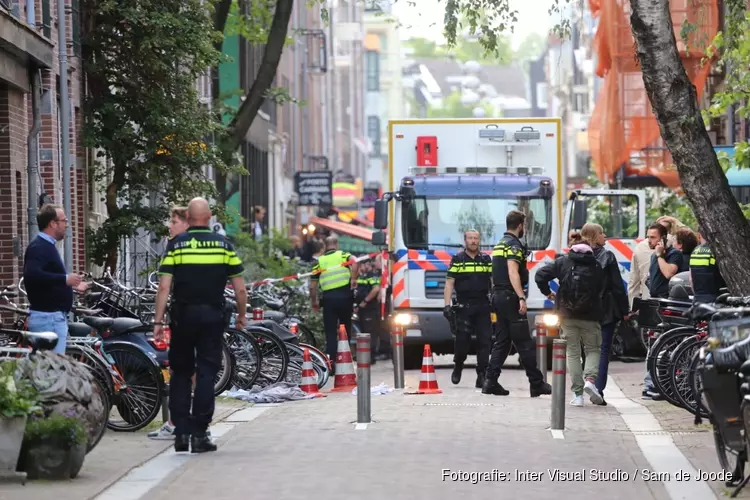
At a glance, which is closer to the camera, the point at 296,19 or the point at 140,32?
the point at 140,32

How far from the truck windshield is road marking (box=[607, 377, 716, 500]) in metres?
5.26

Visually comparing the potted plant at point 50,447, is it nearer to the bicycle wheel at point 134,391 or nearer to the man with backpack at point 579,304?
the bicycle wheel at point 134,391

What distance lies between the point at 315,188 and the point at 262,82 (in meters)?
22.3

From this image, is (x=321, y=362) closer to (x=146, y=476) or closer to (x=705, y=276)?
(x=705, y=276)

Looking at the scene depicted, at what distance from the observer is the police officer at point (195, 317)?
12484 millimetres

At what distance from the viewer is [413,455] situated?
1221 centimetres

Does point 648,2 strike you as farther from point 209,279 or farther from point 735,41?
point 209,279

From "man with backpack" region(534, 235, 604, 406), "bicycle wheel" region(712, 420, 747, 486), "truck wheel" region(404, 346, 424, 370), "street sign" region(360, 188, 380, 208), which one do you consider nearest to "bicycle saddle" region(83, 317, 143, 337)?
"man with backpack" region(534, 235, 604, 406)

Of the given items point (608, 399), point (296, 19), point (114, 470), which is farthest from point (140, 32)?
point (296, 19)

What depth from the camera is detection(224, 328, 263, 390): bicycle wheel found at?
Answer: 18188 mm

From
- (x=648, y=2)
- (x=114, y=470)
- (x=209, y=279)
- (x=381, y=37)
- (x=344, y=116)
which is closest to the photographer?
Answer: (x=114, y=470)

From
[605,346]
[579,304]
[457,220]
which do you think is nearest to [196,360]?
[579,304]

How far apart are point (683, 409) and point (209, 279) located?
18.6ft

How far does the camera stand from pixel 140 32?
22.5 meters
